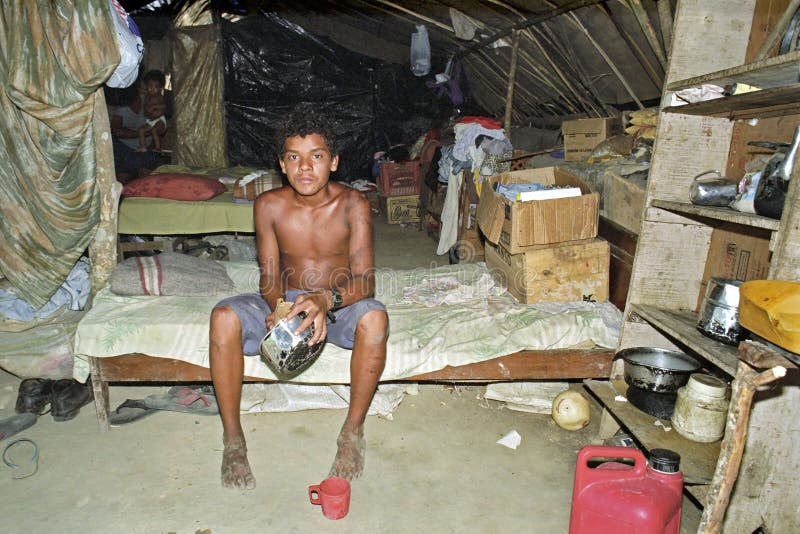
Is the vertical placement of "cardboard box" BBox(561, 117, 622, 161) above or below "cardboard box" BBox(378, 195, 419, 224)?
above

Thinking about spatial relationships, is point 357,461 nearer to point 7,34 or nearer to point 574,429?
point 574,429

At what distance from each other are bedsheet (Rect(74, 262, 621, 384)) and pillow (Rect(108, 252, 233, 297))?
0.05m

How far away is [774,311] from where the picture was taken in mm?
1354

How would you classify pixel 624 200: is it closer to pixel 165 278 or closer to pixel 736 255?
pixel 736 255

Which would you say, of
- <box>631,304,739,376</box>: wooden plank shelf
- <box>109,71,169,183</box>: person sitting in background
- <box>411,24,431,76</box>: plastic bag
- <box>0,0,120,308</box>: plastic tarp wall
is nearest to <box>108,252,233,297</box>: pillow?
<box>0,0,120,308</box>: plastic tarp wall

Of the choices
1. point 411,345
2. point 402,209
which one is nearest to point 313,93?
point 402,209

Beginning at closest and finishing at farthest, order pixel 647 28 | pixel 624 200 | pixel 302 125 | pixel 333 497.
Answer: pixel 333 497 → pixel 302 125 → pixel 624 200 → pixel 647 28

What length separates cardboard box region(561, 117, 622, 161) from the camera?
4.20 metres

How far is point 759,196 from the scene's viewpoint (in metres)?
1.78

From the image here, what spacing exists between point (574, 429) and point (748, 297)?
1479 mm

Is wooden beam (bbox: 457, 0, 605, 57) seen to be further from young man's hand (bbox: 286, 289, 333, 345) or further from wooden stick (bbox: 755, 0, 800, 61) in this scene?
young man's hand (bbox: 286, 289, 333, 345)

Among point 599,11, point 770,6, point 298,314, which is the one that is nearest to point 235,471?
point 298,314

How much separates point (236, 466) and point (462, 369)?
1.23 metres

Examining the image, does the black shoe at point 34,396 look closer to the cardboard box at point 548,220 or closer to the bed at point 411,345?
the bed at point 411,345
